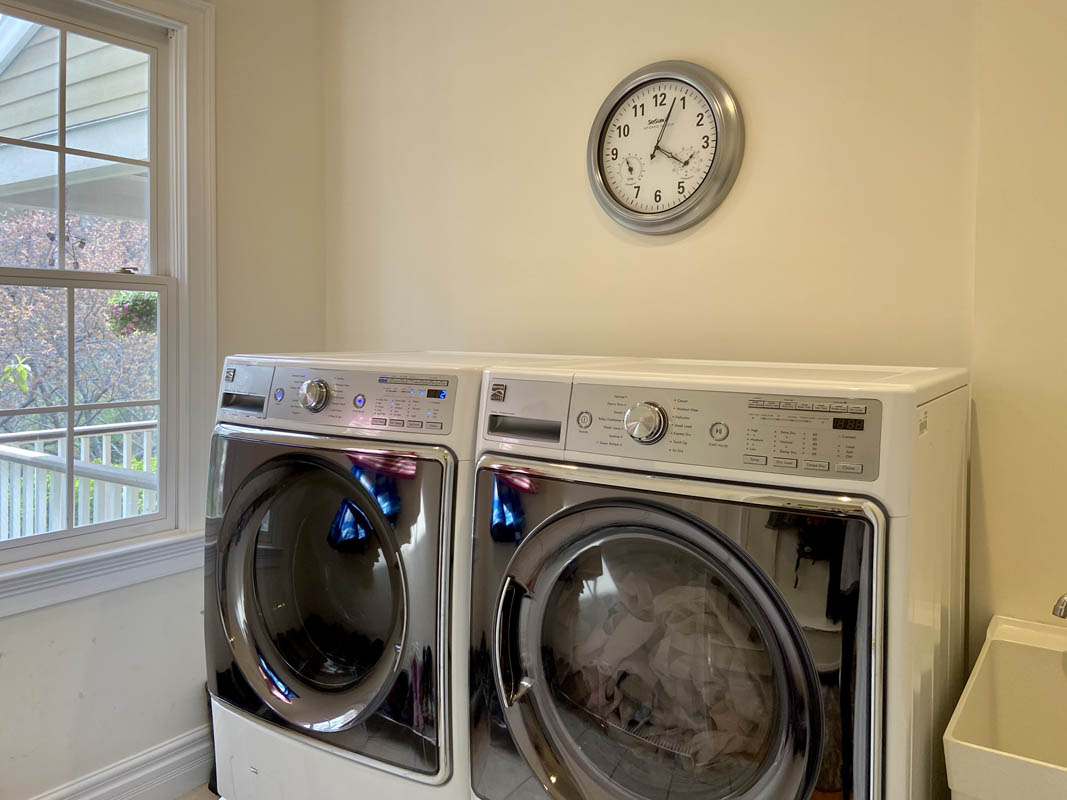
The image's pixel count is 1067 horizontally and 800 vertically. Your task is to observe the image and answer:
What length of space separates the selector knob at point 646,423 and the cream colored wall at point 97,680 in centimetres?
177

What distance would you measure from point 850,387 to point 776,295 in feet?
2.61

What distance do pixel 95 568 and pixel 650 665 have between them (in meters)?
1.69

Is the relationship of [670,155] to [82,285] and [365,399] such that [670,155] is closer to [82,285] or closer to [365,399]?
[365,399]

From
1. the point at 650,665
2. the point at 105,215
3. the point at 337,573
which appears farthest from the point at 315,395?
the point at 105,215

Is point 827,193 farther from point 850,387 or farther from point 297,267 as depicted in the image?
point 297,267

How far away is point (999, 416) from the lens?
1.51m

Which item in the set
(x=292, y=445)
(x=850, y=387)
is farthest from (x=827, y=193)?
(x=292, y=445)

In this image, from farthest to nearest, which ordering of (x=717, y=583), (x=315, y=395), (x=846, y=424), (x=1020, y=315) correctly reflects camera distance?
(x=315, y=395) < (x=1020, y=315) < (x=717, y=583) < (x=846, y=424)

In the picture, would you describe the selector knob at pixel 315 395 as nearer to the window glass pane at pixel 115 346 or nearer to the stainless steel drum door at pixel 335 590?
the stainless steel drum door at pixel 335 590

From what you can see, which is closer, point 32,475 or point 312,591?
point 312,591

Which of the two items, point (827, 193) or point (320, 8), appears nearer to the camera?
point (827, 193)

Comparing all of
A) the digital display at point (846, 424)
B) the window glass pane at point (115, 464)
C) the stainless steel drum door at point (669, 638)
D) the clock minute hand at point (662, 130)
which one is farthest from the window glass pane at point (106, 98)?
the digital display at point (846, 424)

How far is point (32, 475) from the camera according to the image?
2.07m

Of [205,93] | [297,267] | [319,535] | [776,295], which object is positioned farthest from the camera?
[297,267]
